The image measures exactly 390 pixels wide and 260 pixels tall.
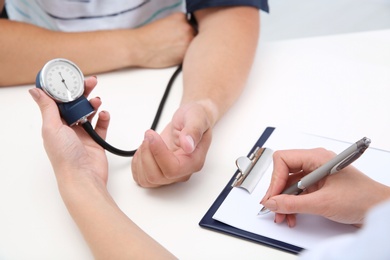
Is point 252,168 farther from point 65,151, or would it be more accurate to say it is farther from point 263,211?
point 65,151

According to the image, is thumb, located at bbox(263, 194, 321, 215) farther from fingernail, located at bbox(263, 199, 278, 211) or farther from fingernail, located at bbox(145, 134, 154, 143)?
fingernail, located at bbox(145, 134, 154, 143)

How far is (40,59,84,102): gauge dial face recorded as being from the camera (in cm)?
68

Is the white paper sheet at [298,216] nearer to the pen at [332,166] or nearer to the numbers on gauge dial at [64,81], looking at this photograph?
the pen at [332,166]

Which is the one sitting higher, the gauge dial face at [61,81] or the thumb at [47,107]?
the gauge dial face at [61,81]

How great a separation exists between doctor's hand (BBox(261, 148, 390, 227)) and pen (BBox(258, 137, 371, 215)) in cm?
1

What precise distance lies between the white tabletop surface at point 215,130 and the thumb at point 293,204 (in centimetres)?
5

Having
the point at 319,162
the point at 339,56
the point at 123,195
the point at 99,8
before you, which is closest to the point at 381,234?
the point at 319,162

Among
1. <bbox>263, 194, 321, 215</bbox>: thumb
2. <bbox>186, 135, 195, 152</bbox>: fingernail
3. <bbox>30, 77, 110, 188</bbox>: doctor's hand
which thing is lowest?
<bbox>30, 77, 110, 188</bbox>: doctor's hand

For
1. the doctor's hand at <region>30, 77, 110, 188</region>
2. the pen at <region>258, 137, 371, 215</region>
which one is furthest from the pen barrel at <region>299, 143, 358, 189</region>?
the doctor's hand at <region>30, 77, 110, 188</region>

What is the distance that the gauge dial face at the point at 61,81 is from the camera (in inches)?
26.6

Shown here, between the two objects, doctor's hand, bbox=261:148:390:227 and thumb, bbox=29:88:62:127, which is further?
thumb, bbox=29:88:62:127

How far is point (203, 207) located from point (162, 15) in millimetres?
630

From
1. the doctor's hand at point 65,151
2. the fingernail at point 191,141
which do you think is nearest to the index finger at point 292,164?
the fingernail at point 191,141

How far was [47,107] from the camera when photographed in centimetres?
67
